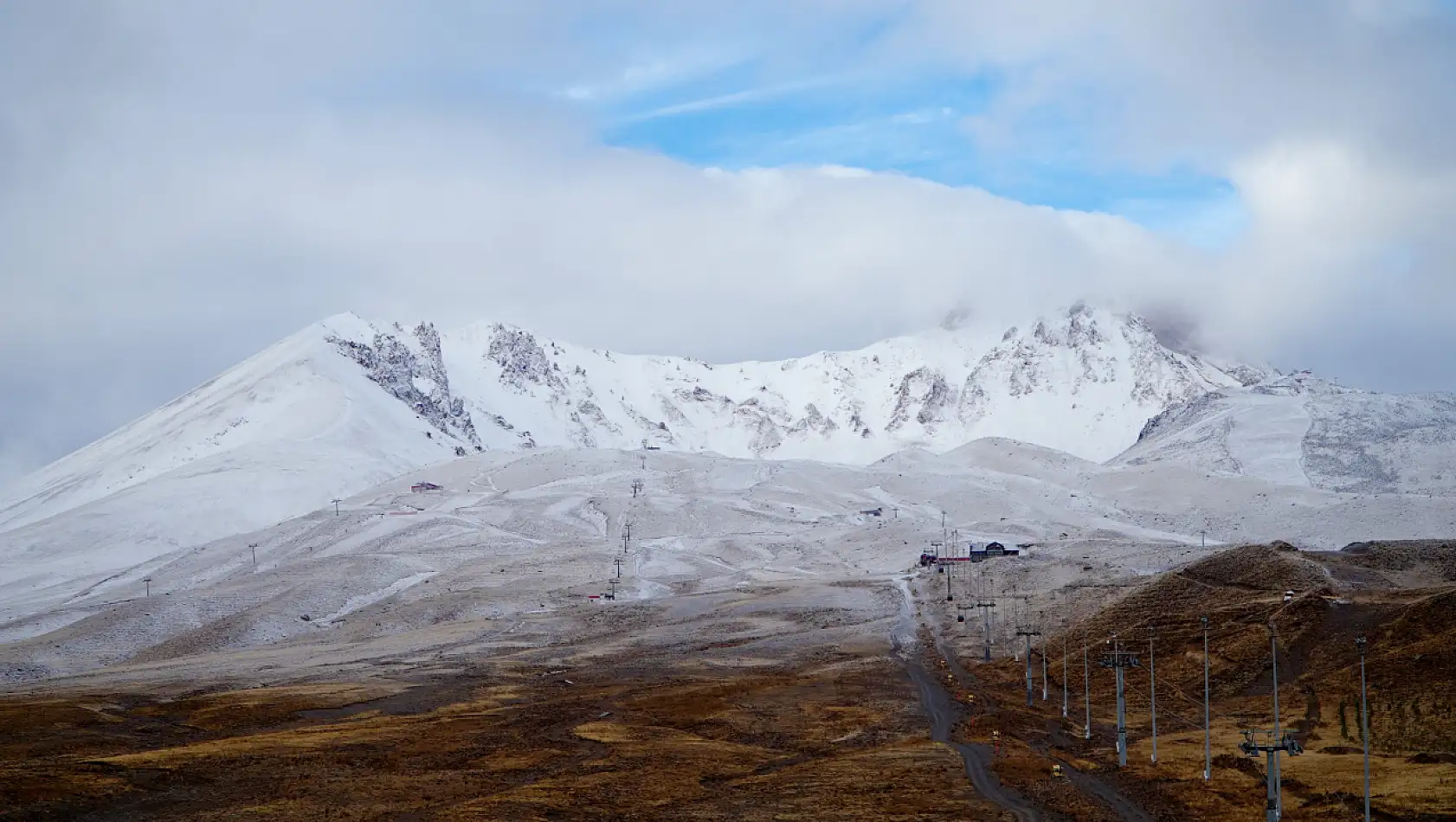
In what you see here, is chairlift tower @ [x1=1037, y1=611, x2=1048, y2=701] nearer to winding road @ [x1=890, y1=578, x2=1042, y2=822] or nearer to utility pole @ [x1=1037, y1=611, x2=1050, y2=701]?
utility pole @ [x1=1037, y1=611, x2=1050, y2=701]

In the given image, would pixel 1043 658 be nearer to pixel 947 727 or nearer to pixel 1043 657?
pixel 1043 657

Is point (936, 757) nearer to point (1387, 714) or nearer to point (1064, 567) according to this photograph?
point (1387, 714)

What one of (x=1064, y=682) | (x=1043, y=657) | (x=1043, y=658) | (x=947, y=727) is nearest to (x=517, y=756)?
(x=947, y=727)

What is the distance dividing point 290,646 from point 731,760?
83.0 metres

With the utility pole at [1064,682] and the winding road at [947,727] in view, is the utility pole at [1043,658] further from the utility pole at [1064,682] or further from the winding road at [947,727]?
the winding road at [947,727]

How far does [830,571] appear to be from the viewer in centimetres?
19075

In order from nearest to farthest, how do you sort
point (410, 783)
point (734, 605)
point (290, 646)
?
point (410, 783)
point (290, 646)
point (734, 605)

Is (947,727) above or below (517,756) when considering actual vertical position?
below

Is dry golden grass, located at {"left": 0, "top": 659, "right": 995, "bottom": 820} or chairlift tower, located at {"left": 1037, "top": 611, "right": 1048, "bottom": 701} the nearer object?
dry golden grass, located at {"left": 0, "top": 659, "right": 995, "bottom": 820}

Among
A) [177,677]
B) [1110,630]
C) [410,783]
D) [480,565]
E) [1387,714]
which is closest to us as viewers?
[410,783]

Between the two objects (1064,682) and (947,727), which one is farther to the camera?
(1064,682)

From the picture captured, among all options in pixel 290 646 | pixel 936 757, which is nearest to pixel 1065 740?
pixel 936 757

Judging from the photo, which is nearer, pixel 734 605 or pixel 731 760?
pixel 731 760

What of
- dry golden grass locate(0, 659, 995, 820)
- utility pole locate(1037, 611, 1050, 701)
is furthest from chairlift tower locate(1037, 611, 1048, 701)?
dry golden grass locate(0, 659, 995, 820)
